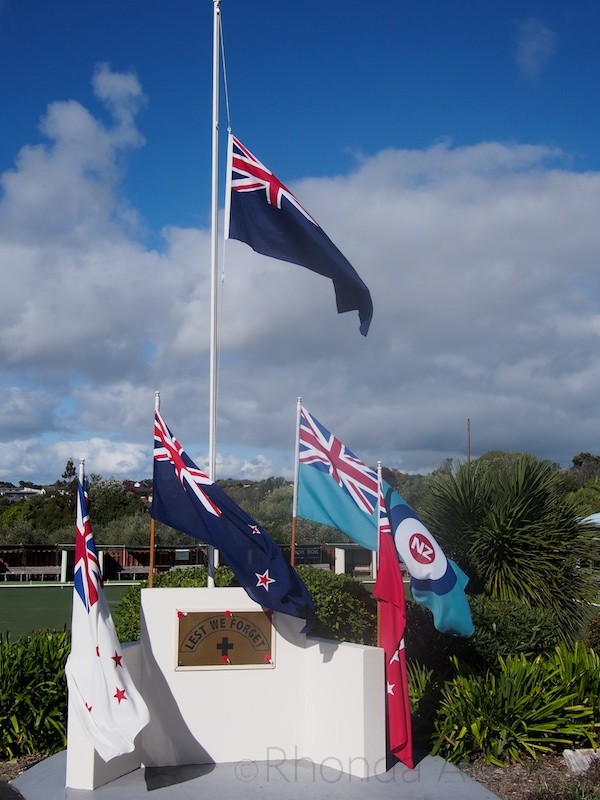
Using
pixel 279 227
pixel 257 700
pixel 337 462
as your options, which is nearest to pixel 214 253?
pixel 279 227

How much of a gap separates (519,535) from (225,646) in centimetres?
604

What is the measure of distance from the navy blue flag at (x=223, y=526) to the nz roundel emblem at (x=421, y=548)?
116cm

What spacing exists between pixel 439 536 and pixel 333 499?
504 cm

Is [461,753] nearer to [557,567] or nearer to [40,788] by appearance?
[40,788]

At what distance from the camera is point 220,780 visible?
7.59m

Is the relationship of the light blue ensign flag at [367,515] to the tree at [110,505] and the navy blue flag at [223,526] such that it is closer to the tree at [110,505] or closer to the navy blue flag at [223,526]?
the navy blue flag at [223,526]

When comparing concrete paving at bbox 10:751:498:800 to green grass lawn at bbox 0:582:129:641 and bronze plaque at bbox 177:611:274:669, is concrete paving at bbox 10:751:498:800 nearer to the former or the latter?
bronze plaque at bbox 177:611:274:669

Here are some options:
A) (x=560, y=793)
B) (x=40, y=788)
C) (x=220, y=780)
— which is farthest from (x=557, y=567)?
(x=40, y=788)

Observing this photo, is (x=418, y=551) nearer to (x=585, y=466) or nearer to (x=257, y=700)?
(x=257, y=700)

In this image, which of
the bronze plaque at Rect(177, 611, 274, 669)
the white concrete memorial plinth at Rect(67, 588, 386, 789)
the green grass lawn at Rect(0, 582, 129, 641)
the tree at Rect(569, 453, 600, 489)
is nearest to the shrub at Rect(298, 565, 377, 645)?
the white concrete memorial plinth at Rect(67, 588, 386, 789)

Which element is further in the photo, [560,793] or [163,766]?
[163,766]

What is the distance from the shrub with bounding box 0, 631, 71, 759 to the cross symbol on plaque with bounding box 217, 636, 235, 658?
6.17ft

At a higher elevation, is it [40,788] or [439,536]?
[439,536]

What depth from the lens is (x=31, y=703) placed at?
8562mm
